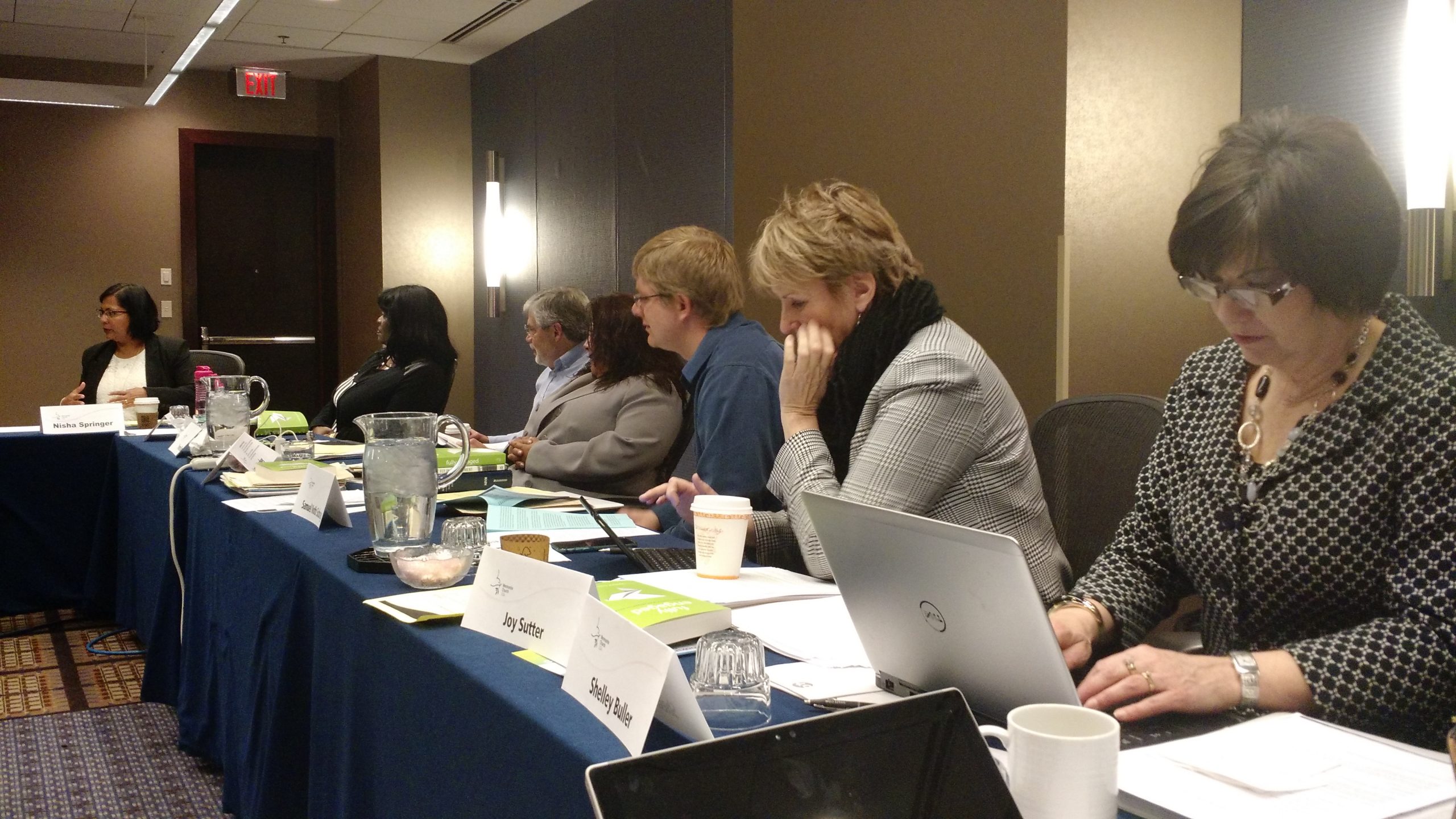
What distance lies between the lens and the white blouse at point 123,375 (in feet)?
16.0

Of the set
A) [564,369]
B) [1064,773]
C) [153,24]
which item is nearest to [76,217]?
[153,24]

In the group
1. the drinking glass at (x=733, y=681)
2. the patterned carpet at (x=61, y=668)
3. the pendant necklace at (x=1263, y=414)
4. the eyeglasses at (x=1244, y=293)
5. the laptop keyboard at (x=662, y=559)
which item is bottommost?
the patterned carpet at (x=61, y=668)

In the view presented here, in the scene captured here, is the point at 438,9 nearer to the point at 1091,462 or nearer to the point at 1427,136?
the point at 1427,136

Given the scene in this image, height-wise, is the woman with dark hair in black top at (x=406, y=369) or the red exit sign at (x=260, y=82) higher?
the red exit sign at (x=260, y=82)

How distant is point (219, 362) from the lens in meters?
5.04

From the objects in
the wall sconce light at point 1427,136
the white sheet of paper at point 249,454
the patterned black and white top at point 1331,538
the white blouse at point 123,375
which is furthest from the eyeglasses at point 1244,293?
the white blouse at point 123,375

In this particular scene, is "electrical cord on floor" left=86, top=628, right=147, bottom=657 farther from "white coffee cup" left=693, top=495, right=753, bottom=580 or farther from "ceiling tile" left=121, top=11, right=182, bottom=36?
"ceiling tile" left=121, top=11, right=182, bottom=36

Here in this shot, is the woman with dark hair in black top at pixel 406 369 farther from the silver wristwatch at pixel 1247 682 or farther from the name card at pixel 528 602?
the silver wristwatch at pixel 1247 682

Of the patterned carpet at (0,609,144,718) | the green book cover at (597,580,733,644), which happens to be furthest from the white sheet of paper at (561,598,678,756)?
the patterned carpet at (0,609,144,718)

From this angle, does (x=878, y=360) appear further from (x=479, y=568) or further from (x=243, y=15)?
(x=243, y=15)

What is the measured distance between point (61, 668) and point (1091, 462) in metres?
3.04

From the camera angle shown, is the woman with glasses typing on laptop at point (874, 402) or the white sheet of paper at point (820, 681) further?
the woman with glasses typing on laptop at point (874, 402)

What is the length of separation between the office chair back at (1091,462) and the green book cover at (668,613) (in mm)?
842

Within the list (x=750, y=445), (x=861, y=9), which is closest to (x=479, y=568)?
(x=750, y=445)
